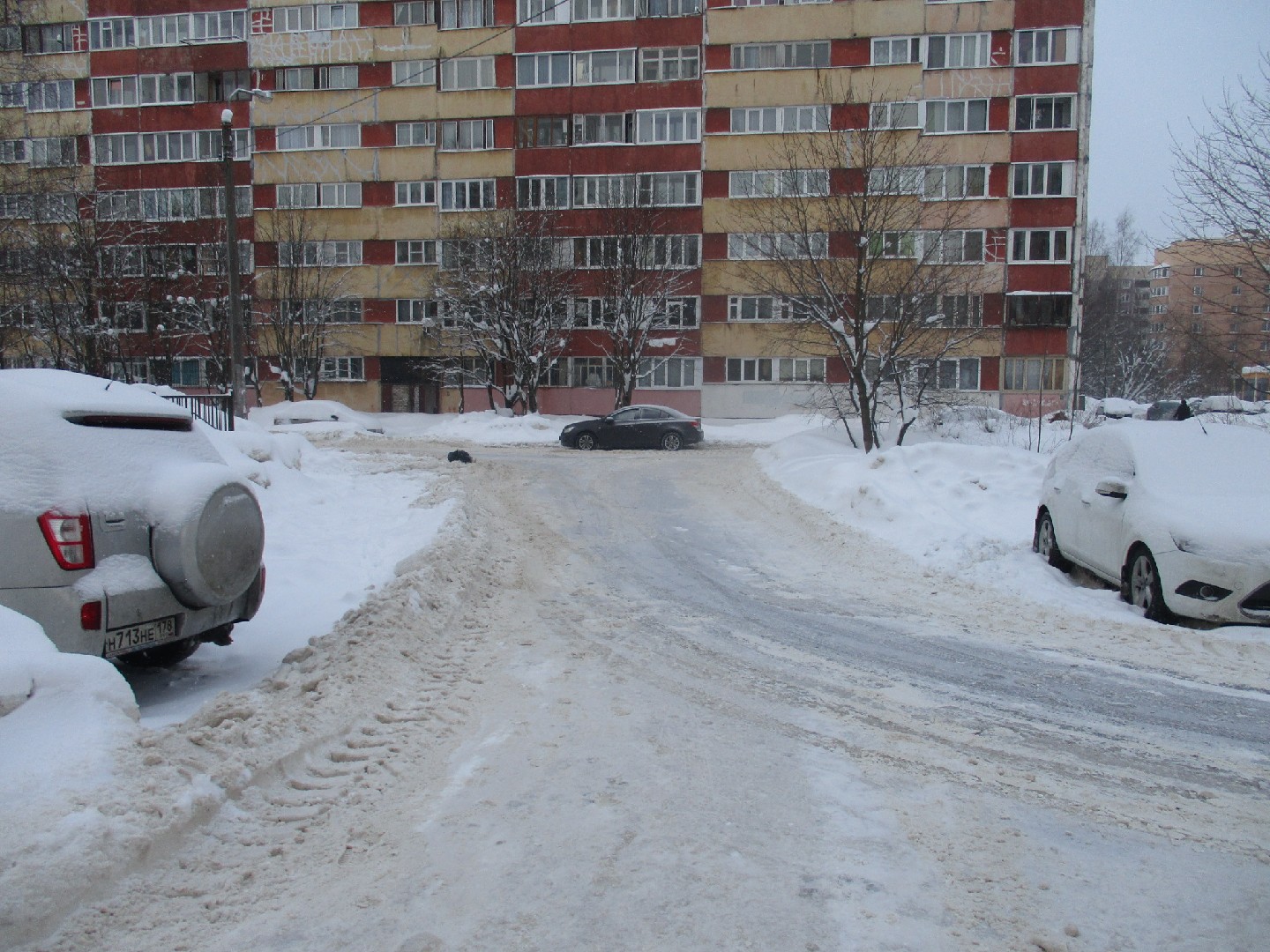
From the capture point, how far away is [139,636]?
5223 millimetres

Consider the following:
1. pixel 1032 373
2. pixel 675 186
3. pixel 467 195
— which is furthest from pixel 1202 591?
pixel 467 195

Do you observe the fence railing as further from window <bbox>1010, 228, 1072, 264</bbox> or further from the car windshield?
window <bbox>1010, 228, 1072, 264</bbox>

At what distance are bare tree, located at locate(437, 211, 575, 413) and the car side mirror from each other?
33.7 m

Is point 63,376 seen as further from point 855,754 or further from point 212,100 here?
point 212,100

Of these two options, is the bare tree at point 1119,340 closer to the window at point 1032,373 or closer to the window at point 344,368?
the window at point 1032,373

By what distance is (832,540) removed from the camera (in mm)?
12016

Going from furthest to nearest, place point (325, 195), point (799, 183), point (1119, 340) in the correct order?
point (1119, 340)
point (325, 195)
point (799, 183)

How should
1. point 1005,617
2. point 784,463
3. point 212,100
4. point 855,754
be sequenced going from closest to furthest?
point 855,754, point 1005,617, point 784,463, point 212,100

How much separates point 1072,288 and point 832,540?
3857 centimetres

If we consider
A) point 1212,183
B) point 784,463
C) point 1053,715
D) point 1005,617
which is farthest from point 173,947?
point 1212,183

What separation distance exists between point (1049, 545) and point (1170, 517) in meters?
2.33

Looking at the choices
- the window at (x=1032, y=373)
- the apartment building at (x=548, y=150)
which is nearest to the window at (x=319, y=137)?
the apartment building at (x=548, y=150)

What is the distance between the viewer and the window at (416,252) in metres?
48.8

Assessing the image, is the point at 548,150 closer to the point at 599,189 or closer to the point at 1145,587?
the point at 599,189
